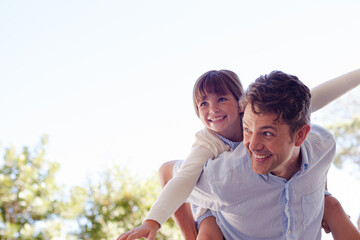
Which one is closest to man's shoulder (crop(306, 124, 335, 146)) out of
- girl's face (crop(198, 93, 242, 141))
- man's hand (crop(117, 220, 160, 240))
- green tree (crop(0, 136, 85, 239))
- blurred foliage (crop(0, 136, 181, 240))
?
girl's face (crop(198, 93, 242, 141))

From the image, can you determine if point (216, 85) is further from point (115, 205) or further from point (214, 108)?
point (115, 205)

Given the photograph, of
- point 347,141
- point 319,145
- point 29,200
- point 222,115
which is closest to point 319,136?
point 319,145

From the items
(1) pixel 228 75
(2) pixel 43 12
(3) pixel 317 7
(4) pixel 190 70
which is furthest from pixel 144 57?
(1) pixel 228 75

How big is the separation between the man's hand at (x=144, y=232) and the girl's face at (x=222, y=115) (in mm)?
414

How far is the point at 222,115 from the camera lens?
4.75 ft

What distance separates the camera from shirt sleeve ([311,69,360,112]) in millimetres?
1392

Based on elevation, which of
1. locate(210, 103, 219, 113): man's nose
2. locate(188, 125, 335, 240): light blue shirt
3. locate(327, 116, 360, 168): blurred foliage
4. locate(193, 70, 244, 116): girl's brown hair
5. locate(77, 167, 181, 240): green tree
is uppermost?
locate(193, 70, 244, 116): girl's brown hair

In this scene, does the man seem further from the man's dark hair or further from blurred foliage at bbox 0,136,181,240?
blurred foliage at bbox 0,136,181,240

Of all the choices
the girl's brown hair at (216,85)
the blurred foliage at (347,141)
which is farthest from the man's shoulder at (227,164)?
the blurred foliage at (347,141)

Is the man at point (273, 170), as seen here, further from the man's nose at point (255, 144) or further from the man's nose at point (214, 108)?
the man's nose at point (214, 108)

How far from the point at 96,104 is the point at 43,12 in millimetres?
2501

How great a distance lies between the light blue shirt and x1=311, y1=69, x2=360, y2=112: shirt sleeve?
210 mm

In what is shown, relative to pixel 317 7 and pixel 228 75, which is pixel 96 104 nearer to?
pixel 317 7

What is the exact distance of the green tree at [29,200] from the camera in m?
4.07
